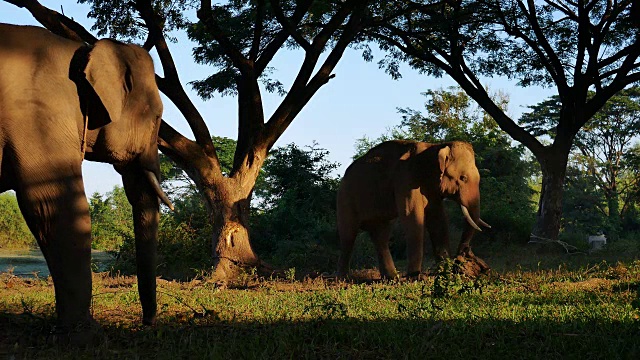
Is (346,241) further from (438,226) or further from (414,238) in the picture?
(414,238)

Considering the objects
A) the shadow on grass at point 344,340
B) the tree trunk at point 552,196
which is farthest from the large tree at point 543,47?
the shadow on grass at point 344,340

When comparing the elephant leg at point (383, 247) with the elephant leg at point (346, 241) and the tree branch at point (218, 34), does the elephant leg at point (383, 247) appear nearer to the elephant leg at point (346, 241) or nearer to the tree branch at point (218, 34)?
the elephant leg at point (346, 241)

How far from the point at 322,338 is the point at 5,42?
11.3 ft

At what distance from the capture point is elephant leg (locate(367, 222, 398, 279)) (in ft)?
46.9

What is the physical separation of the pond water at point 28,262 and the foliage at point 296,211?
4.76m

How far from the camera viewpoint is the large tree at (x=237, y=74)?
567 inches

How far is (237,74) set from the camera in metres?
18.2

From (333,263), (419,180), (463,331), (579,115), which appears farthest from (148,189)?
(579,115)

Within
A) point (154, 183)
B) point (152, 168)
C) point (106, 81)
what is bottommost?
point (154, 183)

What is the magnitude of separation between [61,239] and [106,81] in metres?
1.42

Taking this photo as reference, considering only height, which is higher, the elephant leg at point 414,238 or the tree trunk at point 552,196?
the tree trunk at point 552,196

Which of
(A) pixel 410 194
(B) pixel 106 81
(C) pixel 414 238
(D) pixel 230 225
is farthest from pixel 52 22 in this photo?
(B) pixel 106 81

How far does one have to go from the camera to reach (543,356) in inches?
203

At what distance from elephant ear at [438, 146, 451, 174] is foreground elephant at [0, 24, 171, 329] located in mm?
7625
